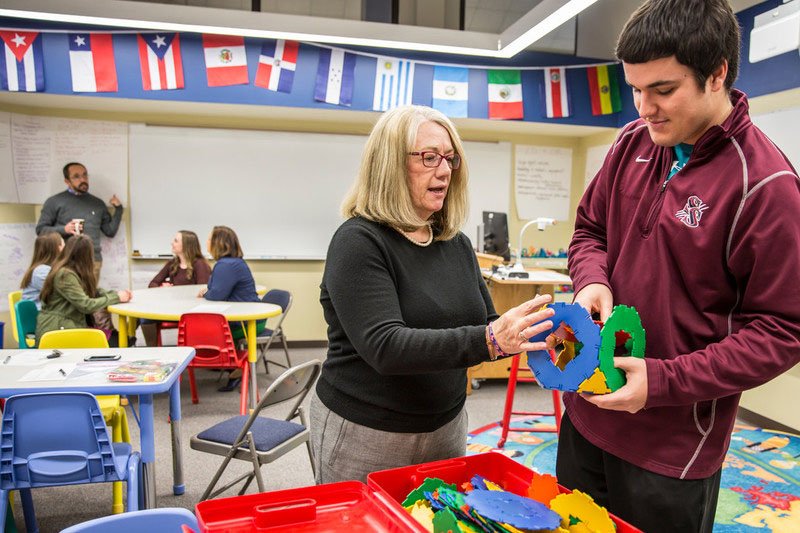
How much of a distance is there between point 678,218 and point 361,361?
699 mm

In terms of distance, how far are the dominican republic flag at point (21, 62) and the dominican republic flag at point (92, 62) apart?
0.78 ft

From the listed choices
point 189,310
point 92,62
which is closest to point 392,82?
point 92,62

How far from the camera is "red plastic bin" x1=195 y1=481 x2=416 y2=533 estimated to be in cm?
91

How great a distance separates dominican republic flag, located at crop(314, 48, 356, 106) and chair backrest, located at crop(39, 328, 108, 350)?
2.95m

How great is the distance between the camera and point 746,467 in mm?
3221

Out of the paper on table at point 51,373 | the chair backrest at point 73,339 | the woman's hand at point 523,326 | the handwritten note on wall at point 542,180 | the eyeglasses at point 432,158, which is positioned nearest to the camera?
the woman's hand at point 523,326

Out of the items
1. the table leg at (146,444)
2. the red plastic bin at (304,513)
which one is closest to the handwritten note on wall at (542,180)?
the table leg at (146,444)

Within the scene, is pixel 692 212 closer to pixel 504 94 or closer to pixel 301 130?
pixel 504 94

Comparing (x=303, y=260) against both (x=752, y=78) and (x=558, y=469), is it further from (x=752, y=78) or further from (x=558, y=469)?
(x=558, y=469)

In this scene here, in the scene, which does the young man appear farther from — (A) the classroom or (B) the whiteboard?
(B) the whiteboard

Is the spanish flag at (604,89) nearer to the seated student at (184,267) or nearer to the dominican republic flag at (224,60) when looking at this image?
the dominican republic flag at (224,60)

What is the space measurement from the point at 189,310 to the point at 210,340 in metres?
0.34

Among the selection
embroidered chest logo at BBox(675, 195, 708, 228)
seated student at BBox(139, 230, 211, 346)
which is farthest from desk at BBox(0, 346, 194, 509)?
seated student at BBox(139, 230, 211, 346)

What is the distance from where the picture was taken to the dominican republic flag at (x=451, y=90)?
17.6 ft
